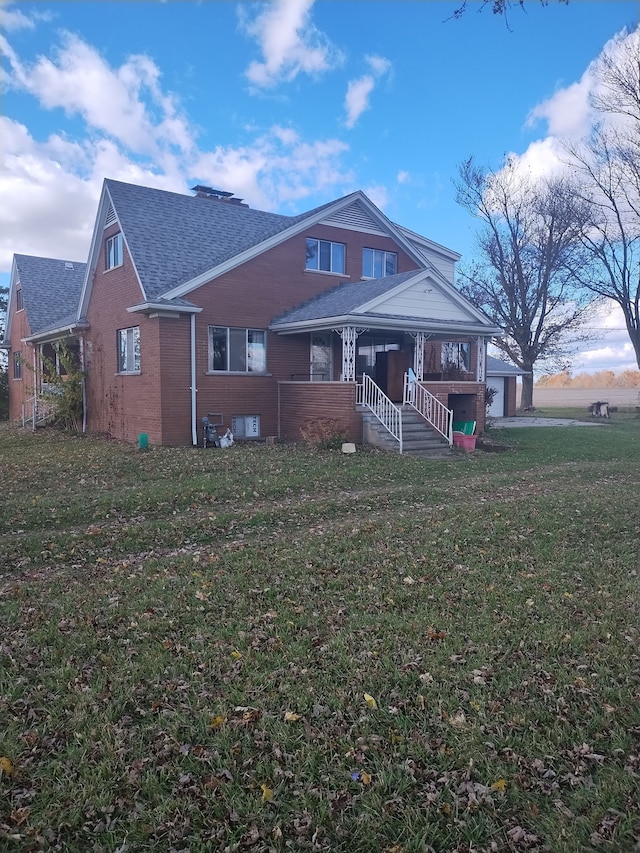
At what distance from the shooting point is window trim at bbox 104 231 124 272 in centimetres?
1825

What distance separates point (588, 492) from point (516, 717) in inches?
306

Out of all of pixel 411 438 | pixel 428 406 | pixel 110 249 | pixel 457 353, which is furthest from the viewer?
pixel 457 353

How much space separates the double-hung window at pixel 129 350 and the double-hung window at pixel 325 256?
5.90 metres

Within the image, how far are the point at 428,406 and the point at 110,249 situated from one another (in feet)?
37.2

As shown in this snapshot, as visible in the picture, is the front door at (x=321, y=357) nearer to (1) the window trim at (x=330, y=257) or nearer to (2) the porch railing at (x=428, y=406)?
(1) the window trim at (x=330, y=257)

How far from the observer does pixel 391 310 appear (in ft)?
54.1

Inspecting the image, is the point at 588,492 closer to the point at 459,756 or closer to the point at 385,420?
the point at 385,420

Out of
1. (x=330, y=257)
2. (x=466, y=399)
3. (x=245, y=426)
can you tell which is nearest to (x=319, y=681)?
(x=245, y=426)

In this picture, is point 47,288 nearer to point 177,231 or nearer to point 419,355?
point 177,231

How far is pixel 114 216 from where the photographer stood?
1866 centimetres

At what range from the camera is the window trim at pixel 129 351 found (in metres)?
17.6

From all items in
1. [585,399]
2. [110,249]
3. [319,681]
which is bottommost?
[319,681]

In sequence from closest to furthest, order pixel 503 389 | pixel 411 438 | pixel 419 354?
pixel 411 438, pixel 419 354, pixel 503 389

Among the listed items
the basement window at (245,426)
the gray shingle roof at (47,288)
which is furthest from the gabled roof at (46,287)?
the basement window at (245,426)
